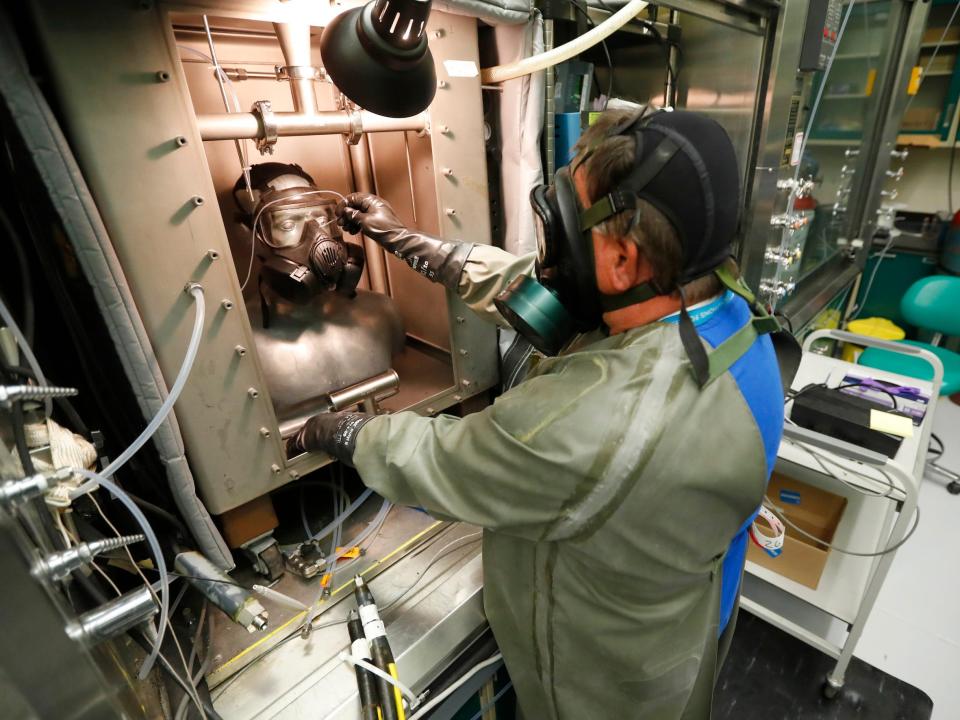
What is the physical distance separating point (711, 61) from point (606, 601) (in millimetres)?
1618

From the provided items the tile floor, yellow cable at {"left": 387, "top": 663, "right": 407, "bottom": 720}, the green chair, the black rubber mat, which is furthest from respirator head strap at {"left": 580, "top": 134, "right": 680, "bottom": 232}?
the green chair

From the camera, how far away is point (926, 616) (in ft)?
5.80

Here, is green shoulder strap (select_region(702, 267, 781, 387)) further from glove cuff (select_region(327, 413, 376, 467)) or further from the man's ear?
glove cuff (select_region(327, 413, 376, 467))

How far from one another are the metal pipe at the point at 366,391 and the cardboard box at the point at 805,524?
4.20 ft

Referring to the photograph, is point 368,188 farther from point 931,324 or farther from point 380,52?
point 931,324

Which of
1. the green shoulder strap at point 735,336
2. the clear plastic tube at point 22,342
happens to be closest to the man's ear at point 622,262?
the green shoulder strap at point 735,336

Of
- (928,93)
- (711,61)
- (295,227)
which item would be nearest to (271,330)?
(295,227)

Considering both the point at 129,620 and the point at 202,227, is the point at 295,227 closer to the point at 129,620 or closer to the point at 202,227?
the point at 202,227

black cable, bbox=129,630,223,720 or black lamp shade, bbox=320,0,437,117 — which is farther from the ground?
black lamp shade, bbox=320,0,437,117

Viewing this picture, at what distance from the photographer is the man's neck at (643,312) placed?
2.36 feet

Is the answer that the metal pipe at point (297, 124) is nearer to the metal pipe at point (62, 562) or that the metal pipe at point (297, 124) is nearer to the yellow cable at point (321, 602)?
the metal pipe at point (62, 562)

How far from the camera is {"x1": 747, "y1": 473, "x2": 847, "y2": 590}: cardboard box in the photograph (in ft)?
4.89

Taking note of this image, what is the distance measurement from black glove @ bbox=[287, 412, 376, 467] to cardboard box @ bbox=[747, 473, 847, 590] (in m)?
1.38

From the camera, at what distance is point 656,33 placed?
1438mm
